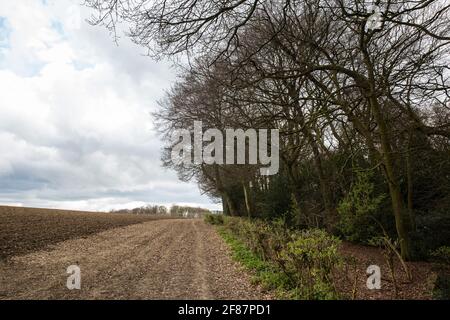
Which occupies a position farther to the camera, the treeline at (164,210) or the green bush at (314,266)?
the treeline at (164,210)

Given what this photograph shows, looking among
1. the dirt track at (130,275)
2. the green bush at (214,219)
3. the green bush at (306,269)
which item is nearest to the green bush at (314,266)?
the green bush at (306,269)

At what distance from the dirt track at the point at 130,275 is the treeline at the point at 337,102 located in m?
4.27

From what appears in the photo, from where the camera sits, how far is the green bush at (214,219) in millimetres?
30750

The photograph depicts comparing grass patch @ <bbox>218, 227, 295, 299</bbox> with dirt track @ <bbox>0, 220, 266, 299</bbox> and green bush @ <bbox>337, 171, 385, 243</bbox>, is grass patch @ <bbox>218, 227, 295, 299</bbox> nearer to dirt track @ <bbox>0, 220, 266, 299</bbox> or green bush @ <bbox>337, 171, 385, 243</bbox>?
dirt track @ <bbox>0, 220, 266, 299</bbox>

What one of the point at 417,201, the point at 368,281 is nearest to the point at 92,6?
the point at 368,281

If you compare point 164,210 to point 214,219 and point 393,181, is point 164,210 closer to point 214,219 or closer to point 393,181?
point 214,219

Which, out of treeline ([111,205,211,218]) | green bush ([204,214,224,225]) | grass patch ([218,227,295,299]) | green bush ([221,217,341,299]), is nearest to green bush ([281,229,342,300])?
green bush ([221,217,341,299])

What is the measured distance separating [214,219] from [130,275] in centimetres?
2282

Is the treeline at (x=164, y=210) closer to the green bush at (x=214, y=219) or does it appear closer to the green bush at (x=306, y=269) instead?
the green bush at (x=214, y=219)

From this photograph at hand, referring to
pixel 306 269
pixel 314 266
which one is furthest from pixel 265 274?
pixel 314 266

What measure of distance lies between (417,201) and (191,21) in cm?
1242

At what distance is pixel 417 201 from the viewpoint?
51.4 ft

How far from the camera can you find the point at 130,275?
9.75 meters

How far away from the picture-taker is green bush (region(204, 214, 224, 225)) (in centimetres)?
3075
